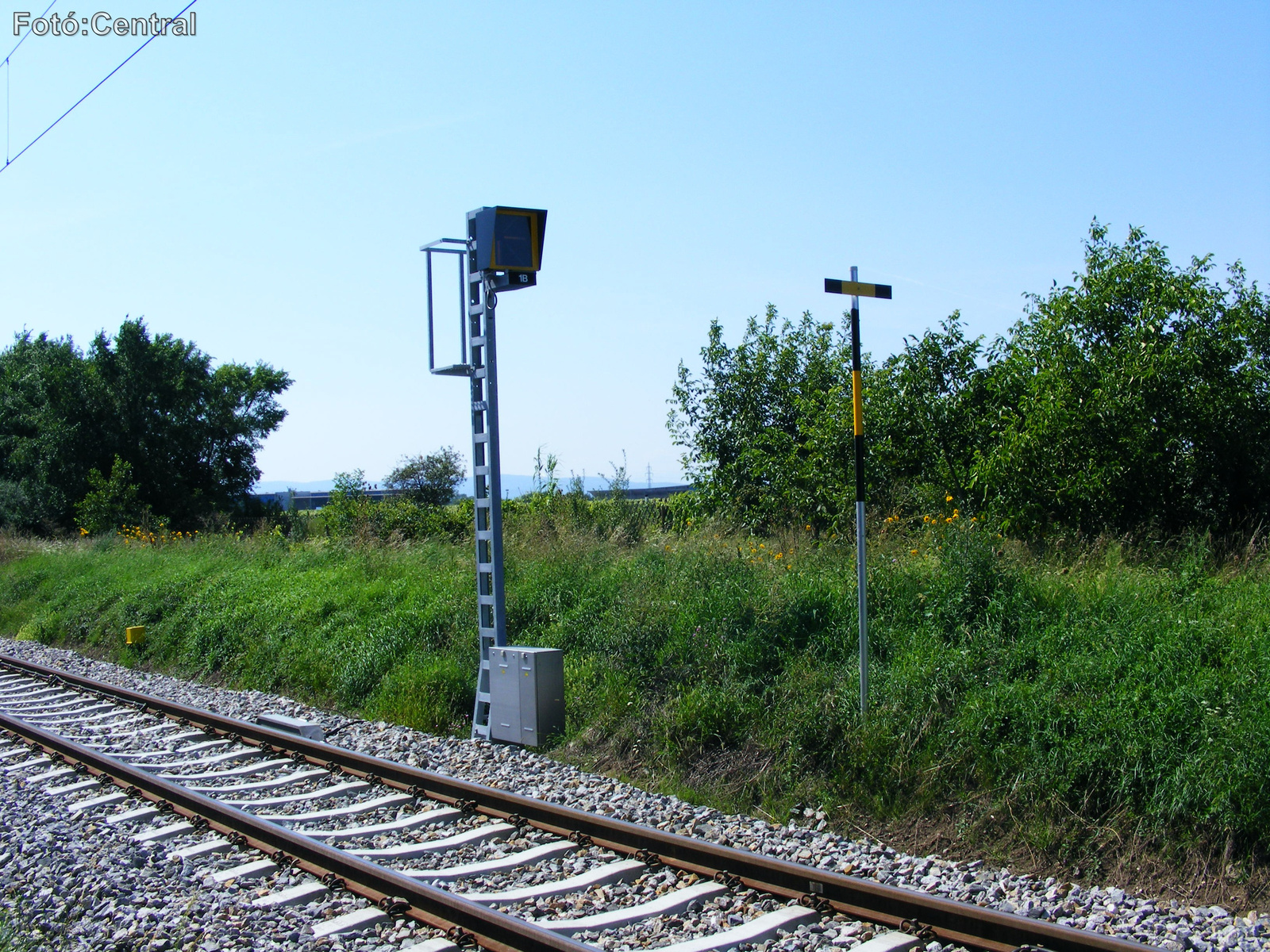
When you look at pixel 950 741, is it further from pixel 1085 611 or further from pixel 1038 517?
pixel 1038 517

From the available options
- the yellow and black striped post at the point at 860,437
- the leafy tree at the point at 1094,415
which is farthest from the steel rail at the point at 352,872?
the leafy tree at the point at 1094,415

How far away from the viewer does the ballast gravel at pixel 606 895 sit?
4754 millimetres

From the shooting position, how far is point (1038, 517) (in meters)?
10.8

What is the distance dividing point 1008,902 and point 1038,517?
6404mm

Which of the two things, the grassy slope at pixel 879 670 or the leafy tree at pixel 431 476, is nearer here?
the grassy slope at pixel 879 670

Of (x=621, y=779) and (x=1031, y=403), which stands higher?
(x=1031, y=403)

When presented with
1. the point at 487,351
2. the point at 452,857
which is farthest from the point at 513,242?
the point at 452,857

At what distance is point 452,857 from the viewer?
6086 millimetres

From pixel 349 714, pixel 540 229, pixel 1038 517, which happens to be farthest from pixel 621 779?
pixel 1038 517

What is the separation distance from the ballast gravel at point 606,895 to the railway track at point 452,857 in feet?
0.24

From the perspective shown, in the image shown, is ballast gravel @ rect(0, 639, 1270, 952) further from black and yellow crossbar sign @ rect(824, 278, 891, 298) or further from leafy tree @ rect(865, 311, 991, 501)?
leafy tree @ rect(865, 311, 991, 501)

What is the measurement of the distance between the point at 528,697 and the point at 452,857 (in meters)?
2.74

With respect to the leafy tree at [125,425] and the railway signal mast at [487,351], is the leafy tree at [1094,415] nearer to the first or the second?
the railway signal mast at [487,351]

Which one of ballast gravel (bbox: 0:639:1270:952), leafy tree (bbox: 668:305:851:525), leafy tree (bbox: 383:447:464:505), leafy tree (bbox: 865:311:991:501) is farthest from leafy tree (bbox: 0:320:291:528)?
ballast gravel (bbox: 0:639:1270:952)
